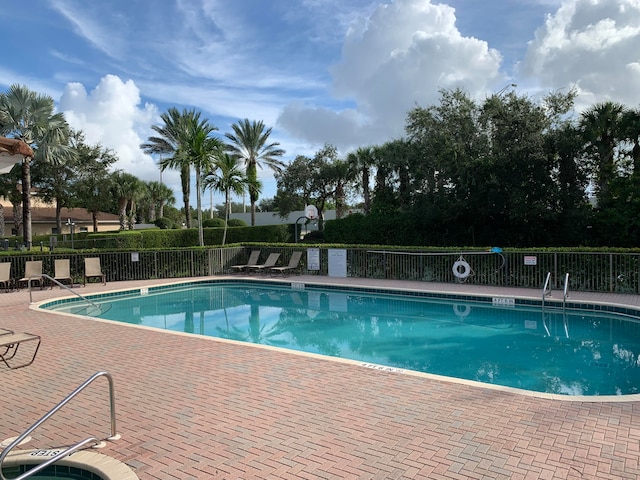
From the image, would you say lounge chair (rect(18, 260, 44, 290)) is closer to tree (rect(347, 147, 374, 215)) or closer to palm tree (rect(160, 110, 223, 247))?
palm tree (rect(160, 110, 223, 247))

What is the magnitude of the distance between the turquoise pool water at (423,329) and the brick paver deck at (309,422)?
85.8 inches

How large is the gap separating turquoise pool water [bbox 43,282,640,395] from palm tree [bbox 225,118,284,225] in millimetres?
21000

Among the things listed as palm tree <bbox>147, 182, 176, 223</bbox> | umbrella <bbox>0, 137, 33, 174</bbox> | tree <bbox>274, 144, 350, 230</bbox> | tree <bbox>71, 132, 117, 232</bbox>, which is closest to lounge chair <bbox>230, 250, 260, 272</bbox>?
tree <bbox>274, 144, 350, 230</bbox>

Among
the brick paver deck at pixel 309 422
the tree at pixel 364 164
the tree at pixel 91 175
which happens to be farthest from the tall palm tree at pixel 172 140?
the brick paver deck at pixel 309 422

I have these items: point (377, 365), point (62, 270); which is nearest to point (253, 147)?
point (62, 270)

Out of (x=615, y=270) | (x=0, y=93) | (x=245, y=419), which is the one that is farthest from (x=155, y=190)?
(x=245, y=419)

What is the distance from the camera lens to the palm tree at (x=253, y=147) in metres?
34.8

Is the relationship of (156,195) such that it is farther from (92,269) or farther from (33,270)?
(33,270)

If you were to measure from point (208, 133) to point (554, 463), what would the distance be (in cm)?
1982

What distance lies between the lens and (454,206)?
19625mm

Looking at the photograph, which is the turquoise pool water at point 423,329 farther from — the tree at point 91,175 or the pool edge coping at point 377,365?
the tree at point 91,175

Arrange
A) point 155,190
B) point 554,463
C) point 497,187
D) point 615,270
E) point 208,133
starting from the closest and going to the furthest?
point 554,463
point 615,270
point 497,187
point 208,133
point 155,190

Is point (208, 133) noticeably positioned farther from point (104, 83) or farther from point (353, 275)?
point (353, 275)

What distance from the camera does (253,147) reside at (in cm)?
3503
